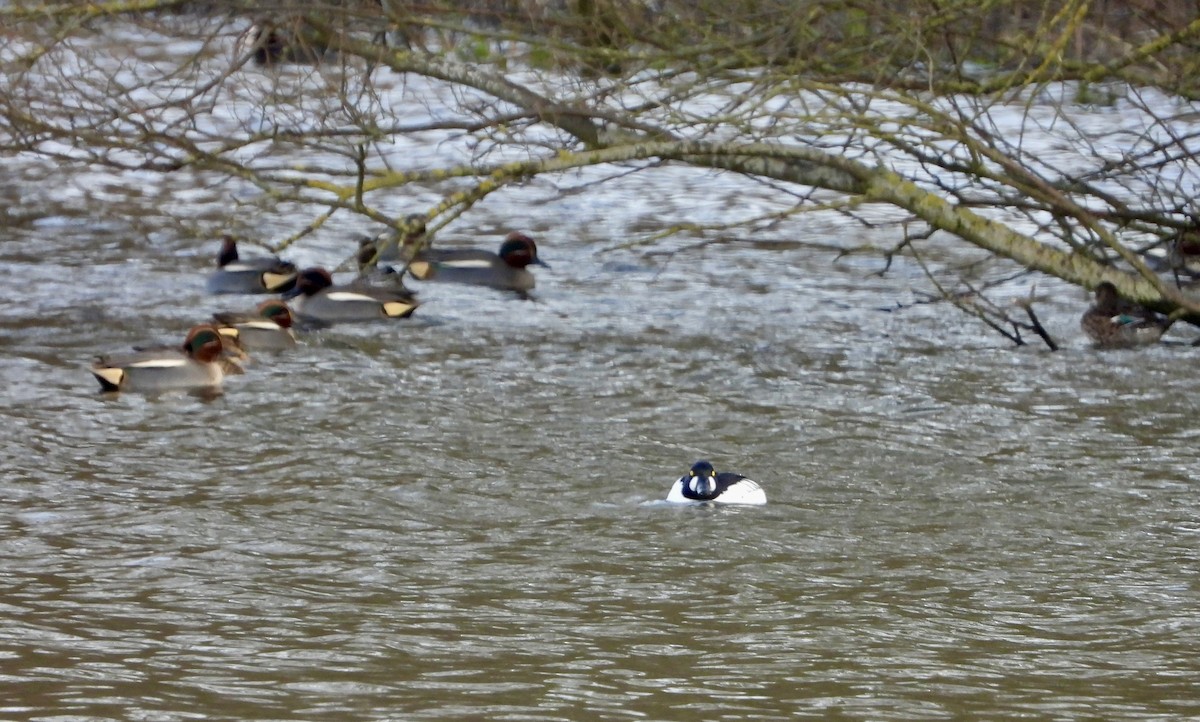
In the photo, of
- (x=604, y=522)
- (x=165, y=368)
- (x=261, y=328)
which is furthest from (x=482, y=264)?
(x=604, y=522)

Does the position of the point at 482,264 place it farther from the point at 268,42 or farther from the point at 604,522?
the point at 604,522

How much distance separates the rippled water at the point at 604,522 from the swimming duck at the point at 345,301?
0.47 metres

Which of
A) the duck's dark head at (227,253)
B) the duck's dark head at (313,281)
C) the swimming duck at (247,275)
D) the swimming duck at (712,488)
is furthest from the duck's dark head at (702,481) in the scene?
the duck's dark head at (227,253)

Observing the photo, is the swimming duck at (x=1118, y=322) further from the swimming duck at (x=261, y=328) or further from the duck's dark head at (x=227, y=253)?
the duck's dark head at (x=227, y=253)

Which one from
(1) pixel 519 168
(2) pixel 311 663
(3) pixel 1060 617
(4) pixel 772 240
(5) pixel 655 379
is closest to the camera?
(2) pixel 311 663

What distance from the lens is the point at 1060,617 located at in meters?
6.43

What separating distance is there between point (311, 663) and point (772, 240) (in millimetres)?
11119

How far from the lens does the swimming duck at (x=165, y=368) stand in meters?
10.6


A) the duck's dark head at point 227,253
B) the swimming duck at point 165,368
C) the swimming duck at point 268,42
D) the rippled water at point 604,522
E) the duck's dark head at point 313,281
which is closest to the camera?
the rippled water at point 604,522

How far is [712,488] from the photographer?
26.2 ft

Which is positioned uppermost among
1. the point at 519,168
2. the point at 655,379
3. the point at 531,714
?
the point at 519,168

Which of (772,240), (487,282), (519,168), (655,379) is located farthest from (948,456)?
(772,240)

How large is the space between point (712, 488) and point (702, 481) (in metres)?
0.05

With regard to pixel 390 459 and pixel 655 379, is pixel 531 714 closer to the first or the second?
pixel 390 459
